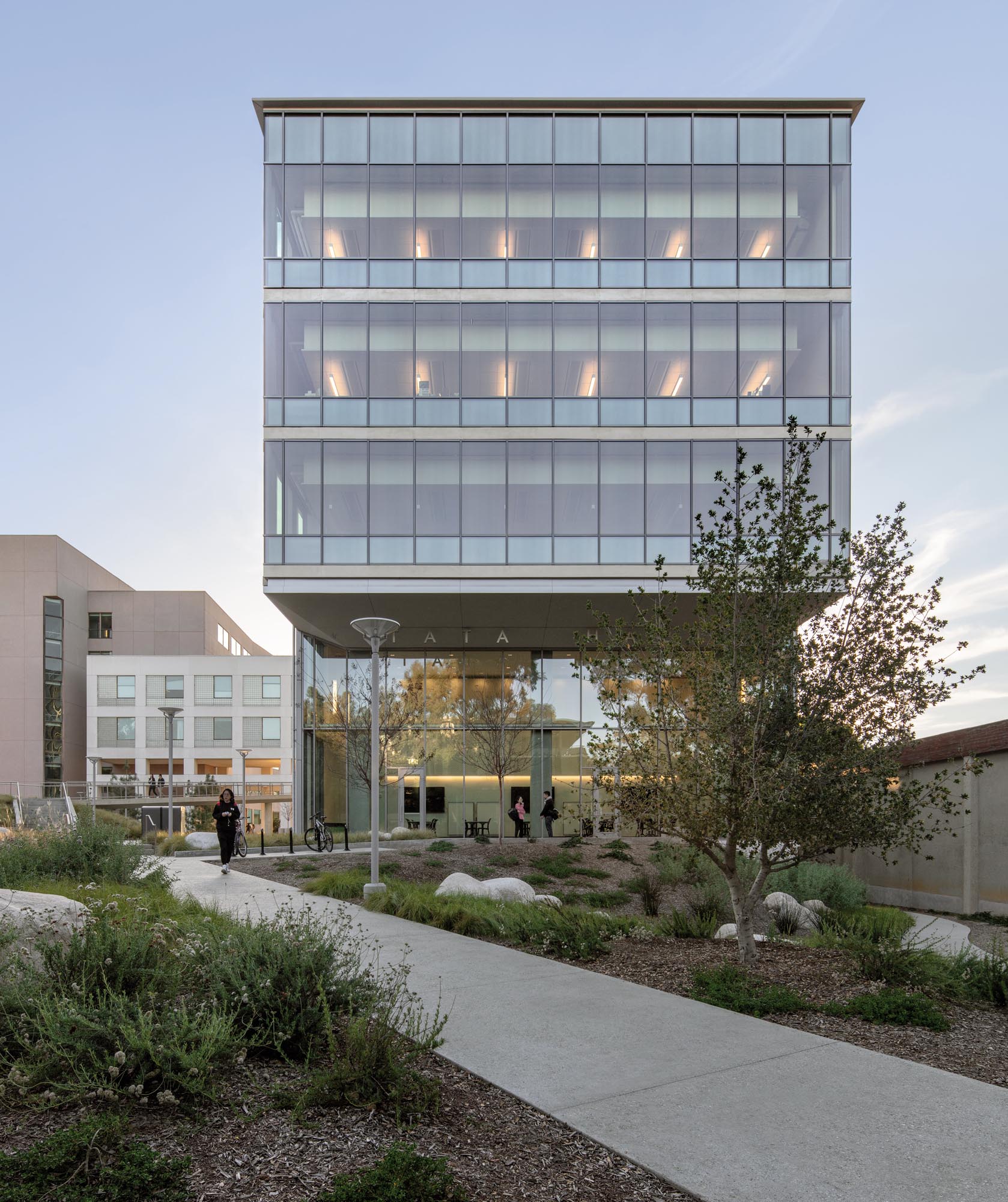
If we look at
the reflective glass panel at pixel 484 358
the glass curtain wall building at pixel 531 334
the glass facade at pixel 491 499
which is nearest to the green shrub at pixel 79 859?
the glass curtain wall building at pixel 531 334

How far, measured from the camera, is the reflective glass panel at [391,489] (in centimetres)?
2653

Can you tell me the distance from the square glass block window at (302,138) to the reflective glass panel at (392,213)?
5.61 ft

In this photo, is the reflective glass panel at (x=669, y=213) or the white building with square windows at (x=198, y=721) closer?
the reflective glass panel at (x=669, y=213)

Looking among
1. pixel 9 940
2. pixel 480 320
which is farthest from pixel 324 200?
pixel 9 940

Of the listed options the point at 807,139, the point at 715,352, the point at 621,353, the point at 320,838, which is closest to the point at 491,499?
the point at 621,353

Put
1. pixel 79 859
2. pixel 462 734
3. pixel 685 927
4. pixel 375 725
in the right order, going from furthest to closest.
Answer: pixel 462 734 → pixel 375 725 → pixel 79 859 → pixel 685 927

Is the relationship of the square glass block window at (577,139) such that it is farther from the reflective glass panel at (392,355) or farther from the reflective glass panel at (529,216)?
the reflective glass panel at (392,355)

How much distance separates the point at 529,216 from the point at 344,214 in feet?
18.4

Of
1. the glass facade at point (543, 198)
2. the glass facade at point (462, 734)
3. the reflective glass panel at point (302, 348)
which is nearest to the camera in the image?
the reflective glass panel at point (302, 348)

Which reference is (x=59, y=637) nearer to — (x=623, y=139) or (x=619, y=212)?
(x=619, y=212)

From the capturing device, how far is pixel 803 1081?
539 centimetres

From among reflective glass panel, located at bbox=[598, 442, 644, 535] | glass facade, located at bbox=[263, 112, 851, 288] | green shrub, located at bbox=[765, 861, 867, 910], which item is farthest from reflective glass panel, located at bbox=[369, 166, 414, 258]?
green shrub, located at bbox=[765, 861, 867, 910]

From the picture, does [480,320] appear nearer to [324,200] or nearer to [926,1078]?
[324,200]

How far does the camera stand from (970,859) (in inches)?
650
